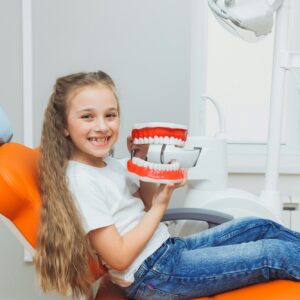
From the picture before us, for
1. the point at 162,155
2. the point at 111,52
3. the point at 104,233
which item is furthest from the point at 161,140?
the point at 111,52

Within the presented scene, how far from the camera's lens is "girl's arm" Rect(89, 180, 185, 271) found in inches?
36.7

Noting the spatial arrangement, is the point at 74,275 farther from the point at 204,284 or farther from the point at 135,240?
the point at 204,284

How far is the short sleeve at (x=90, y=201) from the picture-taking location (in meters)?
0.92

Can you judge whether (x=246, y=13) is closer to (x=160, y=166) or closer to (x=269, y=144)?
(x=269, y=144)

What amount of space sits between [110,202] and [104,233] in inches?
3.9

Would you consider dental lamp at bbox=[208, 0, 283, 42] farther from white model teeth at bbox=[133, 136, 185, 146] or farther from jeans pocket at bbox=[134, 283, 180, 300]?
jeans pocket at bbox=[134, 283, 180, 300]

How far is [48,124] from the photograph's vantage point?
3.31 feet

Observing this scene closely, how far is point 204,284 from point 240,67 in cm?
132

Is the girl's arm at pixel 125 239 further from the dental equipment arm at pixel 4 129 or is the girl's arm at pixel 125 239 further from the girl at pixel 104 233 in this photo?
the dental equipment arm at pixel 4 129

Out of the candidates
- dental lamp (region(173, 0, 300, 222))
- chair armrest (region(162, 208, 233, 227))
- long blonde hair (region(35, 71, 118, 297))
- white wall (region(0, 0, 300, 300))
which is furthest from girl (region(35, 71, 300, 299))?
white wall (region(0, 0, 300, 300))

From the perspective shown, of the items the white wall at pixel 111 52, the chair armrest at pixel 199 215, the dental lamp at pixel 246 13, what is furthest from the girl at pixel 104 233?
the white wall at pixel 111 52

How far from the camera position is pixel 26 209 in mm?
872

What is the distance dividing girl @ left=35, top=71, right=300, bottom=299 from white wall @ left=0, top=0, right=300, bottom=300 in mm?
688

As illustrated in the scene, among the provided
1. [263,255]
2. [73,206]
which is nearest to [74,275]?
[73,206]
